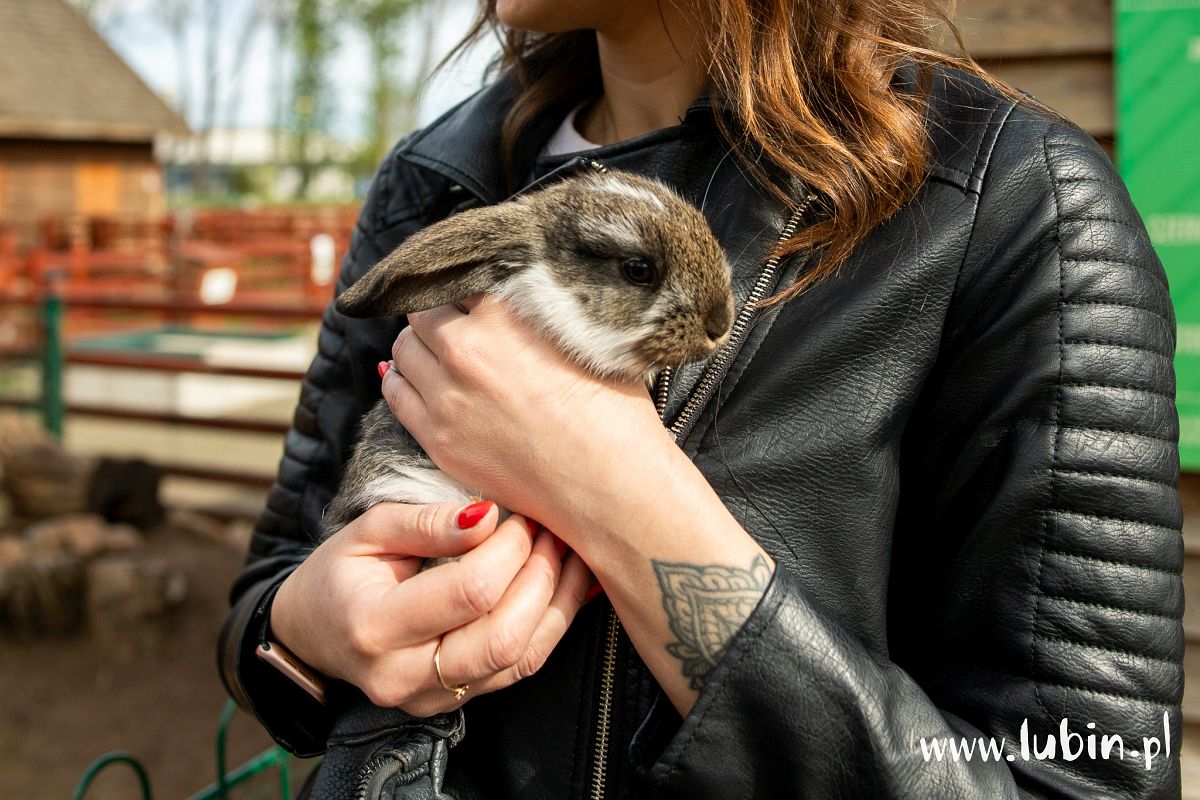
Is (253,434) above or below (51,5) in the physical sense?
below

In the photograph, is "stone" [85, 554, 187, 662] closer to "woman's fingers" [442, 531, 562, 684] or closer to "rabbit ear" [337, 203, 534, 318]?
"rabbit ear" [337, 203, 534, 318]

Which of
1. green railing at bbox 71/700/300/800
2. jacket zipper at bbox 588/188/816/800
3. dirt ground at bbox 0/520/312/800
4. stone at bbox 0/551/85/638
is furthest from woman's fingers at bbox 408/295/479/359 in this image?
stone at bbox 0/551/85/638

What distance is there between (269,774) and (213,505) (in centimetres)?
633

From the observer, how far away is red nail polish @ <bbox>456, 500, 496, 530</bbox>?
159 centimetres

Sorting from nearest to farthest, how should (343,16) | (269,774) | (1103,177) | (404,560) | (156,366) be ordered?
(1103,177) < (404,560) < (269,774) < (156,366) < (343,16)

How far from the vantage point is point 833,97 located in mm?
1824

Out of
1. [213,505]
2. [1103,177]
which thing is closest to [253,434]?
[213,505]

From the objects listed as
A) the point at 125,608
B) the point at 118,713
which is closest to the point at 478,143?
the point at 118,713

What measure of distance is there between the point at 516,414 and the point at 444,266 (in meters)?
0.27

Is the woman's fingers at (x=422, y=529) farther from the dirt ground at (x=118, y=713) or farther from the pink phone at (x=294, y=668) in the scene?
the dirt ground at (x=118, y=713)

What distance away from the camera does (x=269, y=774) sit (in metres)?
3.74

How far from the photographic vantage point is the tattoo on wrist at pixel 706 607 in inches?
57.6

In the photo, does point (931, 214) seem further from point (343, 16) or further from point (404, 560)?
point (343, 16)

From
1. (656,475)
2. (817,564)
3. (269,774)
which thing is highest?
(656,475)
